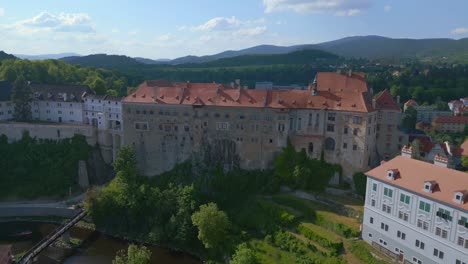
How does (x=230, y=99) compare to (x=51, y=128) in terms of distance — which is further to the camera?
(x=51, y=128)

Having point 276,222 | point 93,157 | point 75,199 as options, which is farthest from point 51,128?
point 276,222

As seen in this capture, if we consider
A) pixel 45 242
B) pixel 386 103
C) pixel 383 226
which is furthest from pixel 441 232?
pixel 45 242

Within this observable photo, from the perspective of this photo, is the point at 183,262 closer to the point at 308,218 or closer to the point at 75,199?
the point at 308,218

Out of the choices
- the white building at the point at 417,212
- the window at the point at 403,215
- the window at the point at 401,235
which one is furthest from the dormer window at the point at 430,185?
the window at the point at 401,235

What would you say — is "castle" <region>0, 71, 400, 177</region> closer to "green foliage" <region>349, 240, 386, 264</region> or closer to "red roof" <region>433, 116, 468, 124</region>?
"green foliage" <region>349, 240, 386, 264</region>

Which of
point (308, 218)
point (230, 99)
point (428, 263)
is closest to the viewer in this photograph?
point (428, 263)

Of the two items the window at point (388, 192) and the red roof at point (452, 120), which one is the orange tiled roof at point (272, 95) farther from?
the red roof at point (452, 120)

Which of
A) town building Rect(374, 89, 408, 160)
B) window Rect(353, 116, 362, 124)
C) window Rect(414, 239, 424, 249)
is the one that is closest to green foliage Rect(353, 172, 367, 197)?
town building Rect(374, 89, 408, 160)
